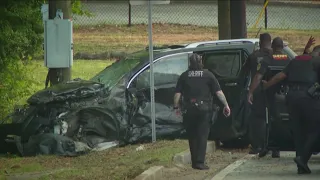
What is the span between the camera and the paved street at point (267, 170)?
11.2 metres

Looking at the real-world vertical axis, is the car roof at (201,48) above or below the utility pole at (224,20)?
below

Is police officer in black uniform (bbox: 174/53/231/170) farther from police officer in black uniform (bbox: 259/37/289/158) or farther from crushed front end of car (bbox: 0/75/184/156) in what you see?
crushed front end of car (bbox: 0/75/184/156)

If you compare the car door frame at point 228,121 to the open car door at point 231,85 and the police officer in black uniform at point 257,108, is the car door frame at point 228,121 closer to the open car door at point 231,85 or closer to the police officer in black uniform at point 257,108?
the open car door at point 231,85

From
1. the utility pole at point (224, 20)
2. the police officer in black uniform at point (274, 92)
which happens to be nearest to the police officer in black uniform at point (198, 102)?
the police officer in black uniform at point (274, 92)

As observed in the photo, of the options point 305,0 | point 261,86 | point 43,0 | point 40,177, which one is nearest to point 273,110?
point 261,86

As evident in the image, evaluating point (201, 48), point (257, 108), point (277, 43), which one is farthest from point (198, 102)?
point (201, 48)

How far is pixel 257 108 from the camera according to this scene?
1317 cm

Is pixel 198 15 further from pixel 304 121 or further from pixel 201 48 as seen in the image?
pixel 304 121

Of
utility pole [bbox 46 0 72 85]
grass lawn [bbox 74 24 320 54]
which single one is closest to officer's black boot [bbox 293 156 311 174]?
utility pole [bbox 46 0 72 85]

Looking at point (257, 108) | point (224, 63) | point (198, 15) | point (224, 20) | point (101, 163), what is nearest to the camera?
point (101, 163)

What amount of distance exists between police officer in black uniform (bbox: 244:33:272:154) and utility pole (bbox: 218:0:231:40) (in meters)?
7.04

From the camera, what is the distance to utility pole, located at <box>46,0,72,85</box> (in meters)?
15.6

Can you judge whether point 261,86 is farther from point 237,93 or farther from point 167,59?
point 167,59

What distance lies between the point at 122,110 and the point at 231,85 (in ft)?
5.97
